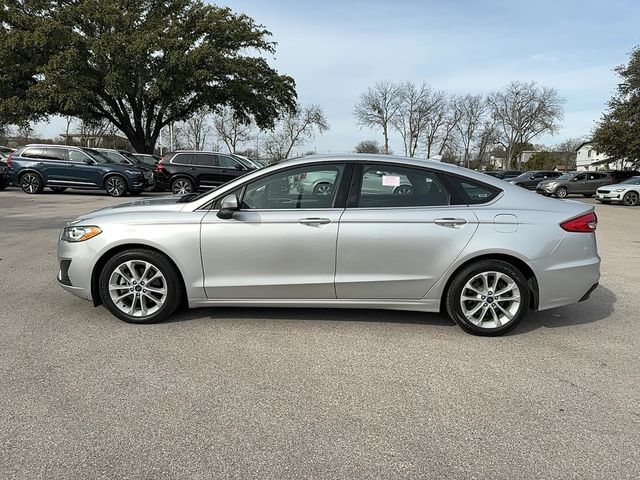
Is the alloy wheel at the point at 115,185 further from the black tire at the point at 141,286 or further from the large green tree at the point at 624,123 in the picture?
the large green tree at the point at 624,123

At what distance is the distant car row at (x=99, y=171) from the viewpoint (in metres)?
17.4

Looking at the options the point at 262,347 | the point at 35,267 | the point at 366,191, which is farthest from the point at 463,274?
the point at 35,267

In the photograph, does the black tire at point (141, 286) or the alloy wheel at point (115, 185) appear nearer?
the black tire at point (141, 286)

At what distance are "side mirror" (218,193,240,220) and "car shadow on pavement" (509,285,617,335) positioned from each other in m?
2.72

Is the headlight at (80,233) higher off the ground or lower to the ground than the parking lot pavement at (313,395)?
higher

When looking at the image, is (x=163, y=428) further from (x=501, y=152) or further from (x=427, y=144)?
(x=501, y=152)

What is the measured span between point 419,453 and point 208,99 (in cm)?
3190

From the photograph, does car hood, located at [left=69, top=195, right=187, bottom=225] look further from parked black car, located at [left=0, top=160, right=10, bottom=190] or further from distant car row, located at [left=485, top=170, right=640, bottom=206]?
distant car row, located at [left=485, top=170, right=640, bottom=206]

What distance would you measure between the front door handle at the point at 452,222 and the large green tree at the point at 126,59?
26508 mm

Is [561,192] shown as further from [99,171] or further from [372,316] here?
[372,316]

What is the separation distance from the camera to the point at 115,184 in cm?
1766

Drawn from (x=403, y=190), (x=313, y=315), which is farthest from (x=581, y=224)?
(x=313, y=315)

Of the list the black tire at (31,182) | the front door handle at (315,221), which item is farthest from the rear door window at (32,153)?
the front door handle at (315,221)

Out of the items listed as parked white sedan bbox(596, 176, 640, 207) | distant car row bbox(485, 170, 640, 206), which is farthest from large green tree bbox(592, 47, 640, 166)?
parked white sedan bbox(596, 176, 640, 207)
